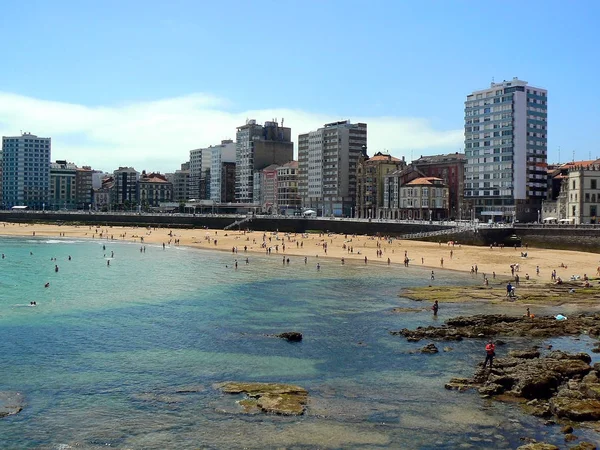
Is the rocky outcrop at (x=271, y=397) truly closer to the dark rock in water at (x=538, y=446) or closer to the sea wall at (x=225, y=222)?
the dark rock in water at (x=538, y=446)

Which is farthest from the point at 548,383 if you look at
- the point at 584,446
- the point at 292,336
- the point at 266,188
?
the point at 266,188

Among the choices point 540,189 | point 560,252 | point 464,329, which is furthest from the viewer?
point 540,189

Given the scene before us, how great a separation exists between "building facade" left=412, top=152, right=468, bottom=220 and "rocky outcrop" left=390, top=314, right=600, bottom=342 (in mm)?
95773

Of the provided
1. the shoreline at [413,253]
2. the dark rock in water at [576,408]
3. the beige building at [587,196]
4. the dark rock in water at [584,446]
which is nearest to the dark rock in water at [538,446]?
the dark rock in water at [584,446]

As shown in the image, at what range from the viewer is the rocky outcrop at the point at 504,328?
36688 mm

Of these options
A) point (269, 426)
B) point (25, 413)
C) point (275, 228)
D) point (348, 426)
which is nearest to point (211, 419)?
point (269, 426)

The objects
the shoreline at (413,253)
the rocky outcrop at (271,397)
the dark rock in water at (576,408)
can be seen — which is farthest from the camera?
the shoreline at (413,253)

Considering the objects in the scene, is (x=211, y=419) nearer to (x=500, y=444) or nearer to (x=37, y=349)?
(x=500, y=444)

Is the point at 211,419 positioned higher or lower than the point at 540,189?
lower

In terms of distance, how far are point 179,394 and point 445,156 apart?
127911 millimetres

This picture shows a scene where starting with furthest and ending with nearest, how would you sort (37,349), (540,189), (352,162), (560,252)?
(352,162), (540,189), (560,252), (37,349)

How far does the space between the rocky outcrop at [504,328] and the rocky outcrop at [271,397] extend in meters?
11.3

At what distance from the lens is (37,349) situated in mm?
34031

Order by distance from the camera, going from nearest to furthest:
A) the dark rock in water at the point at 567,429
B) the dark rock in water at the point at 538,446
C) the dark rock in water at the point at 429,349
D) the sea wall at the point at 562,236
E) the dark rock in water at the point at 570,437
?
the dark rock in water at the point at 538,446 → the dark rock in water at the point at 570,437 → the dark rock in water at the point at 567,429 → the dark rock in water at the point at 429,349 → the sea wall at the point at 562,236
